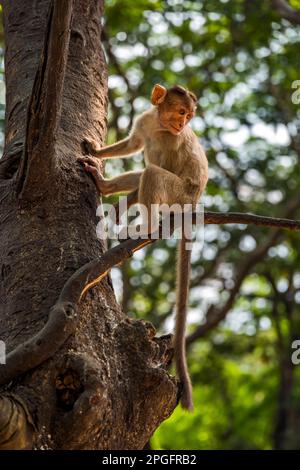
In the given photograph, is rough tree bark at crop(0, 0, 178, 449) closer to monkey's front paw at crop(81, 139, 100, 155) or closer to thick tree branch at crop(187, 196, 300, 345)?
monkey's front paw at crop(81, 139, 100, 155)

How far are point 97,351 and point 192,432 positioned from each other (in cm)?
936

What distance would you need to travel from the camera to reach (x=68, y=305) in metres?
3.26

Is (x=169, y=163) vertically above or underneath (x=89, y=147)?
underneath

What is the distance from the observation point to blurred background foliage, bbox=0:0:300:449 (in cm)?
974

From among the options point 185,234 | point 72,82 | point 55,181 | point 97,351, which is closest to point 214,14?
point 185,234

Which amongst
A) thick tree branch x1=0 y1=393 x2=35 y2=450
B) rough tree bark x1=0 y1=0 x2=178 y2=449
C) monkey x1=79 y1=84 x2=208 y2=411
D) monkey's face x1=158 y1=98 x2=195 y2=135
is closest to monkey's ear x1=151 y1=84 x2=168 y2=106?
monkey x1=79 y1=84 x2=208 y2=411

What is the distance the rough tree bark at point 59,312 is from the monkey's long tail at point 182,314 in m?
1.36

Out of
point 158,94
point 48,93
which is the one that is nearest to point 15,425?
point 48,93

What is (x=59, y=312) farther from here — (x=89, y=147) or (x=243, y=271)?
(x=243, y=271)

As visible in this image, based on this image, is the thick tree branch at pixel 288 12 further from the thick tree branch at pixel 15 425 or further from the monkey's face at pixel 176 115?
→ the thick tree branch at pixel 15 425

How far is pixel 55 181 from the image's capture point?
12.8 feet

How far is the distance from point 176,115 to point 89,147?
77.9 inches

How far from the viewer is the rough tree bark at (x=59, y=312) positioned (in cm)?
296

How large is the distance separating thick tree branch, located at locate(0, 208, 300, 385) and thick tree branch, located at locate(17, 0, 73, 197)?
595mm
